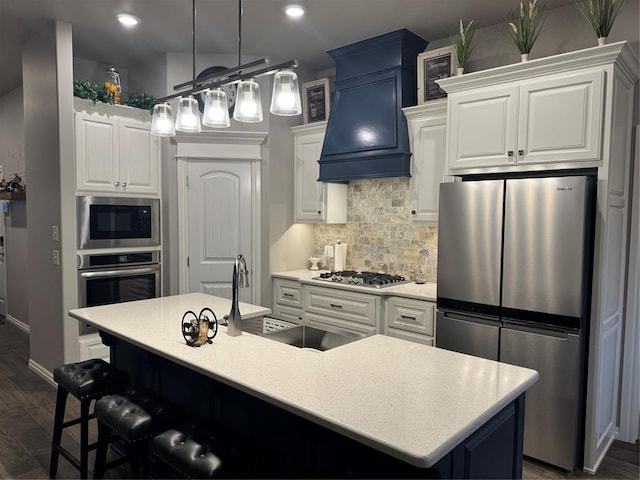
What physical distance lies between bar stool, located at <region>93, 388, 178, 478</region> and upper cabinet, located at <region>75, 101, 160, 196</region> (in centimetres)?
233

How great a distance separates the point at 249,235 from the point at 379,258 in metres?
1.28

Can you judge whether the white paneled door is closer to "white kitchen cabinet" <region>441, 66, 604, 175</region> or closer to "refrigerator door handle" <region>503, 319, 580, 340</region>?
"white kitchen cabinet" <region>441, 66, 604, 175</region>

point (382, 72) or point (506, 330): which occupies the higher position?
point (382, 72)

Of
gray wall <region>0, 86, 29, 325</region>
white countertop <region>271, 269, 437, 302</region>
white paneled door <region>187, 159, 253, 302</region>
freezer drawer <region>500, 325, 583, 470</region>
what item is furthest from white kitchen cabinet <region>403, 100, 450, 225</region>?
gray wall <region>0, 86, 29, 325</region>

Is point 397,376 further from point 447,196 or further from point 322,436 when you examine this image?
point 447,196

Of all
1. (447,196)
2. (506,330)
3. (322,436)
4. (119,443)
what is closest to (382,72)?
(447,196)

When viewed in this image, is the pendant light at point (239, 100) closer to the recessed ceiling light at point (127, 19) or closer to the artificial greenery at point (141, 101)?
the recessed ceiling light at point (127, 19)

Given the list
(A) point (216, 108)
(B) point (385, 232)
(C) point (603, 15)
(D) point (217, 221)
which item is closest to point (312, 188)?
(B) point (385, 232)

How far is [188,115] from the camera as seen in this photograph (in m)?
2.49

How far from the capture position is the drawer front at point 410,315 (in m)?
3.38

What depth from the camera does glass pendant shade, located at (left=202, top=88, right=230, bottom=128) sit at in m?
2.34

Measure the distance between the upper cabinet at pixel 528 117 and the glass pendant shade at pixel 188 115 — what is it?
67.8 inches

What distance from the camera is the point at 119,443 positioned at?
2877 millimetres

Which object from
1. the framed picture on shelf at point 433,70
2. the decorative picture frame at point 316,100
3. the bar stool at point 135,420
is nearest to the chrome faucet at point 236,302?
the bar stool at point 135,420
